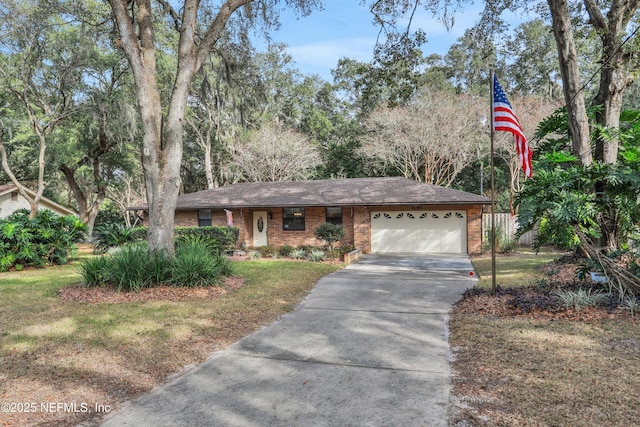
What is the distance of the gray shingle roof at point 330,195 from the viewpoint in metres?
15.9

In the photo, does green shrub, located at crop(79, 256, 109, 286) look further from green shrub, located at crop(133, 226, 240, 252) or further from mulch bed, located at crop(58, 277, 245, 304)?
green shrub, located at crop(133, 226, 240, 252)

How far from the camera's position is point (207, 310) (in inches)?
257

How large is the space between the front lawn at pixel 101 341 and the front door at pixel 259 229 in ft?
30.2

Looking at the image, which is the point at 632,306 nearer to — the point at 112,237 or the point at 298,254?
the point at 298,254

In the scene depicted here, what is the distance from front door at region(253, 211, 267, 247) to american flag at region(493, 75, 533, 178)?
12383 millimetres

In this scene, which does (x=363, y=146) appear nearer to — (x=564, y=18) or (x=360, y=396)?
(x=564, y=18)

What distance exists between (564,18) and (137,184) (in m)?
30.2

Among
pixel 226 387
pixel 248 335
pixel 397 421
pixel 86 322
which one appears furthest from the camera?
pixel 86 322

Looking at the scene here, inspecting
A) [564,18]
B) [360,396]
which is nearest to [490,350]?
[360,396]

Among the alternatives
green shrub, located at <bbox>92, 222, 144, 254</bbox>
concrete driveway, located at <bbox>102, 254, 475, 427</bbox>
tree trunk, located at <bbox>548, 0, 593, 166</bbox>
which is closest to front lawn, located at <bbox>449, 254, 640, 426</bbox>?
concrete driveway, located at <bbox>102, 254, 475, 427</bbox>

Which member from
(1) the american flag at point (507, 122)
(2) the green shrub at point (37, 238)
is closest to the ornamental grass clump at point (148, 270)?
(2) the green shrub at point (37, 238)

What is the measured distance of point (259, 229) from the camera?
1808 cm

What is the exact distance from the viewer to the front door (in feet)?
59.1

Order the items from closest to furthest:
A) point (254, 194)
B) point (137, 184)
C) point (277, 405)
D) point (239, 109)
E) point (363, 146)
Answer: point (277, 405) → point (239, 109) → point (254, 194) → point (363, 146) → point (137, 184)
